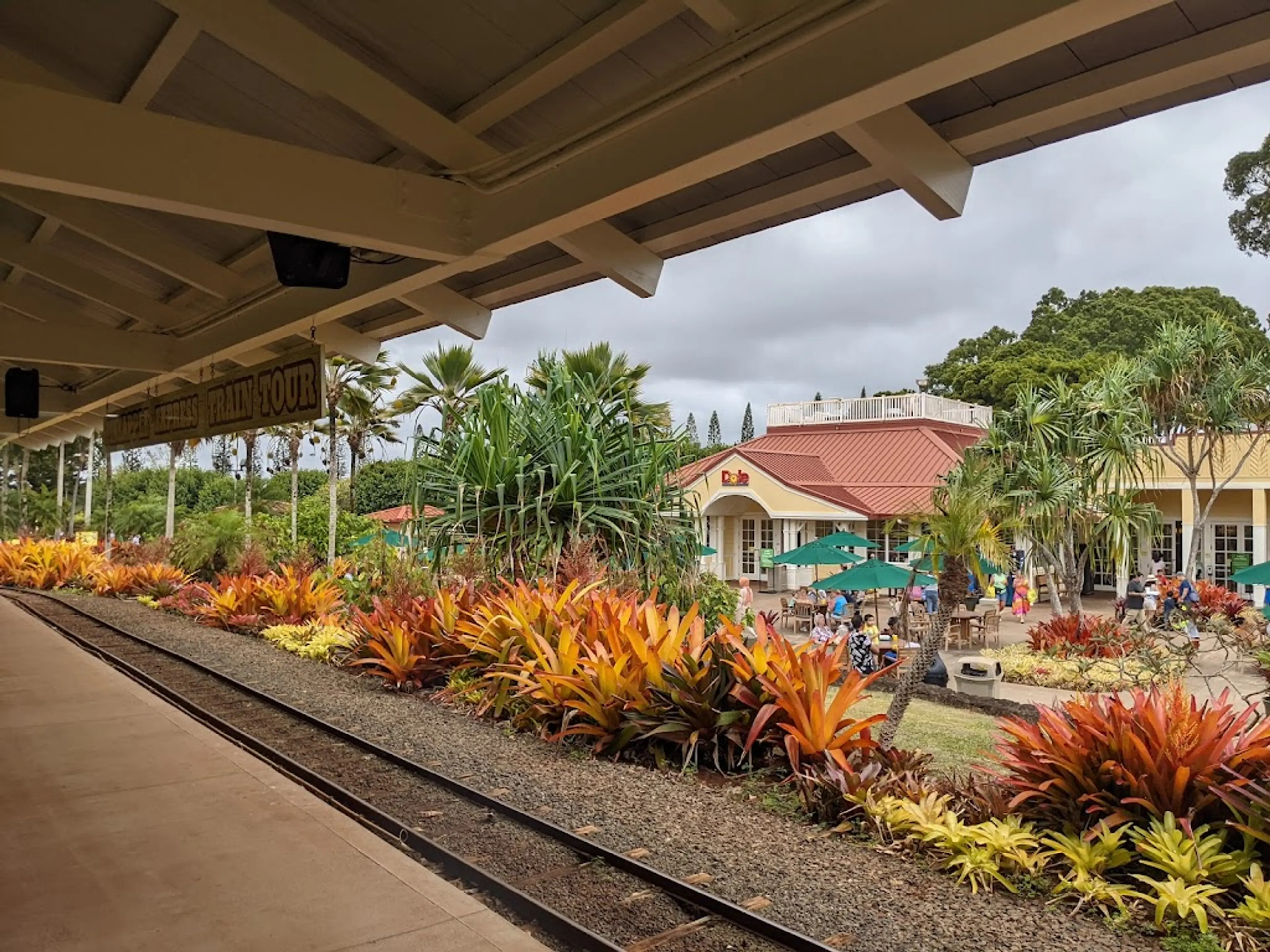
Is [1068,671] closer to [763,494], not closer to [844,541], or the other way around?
[844,541]

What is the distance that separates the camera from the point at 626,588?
9.32 meters

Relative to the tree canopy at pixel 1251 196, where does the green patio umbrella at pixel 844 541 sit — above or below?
below

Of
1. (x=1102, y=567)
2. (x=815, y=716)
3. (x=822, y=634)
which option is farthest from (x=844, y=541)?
(x=815, y=716)

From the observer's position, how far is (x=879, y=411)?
29.3 m

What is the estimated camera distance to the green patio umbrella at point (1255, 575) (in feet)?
47.2

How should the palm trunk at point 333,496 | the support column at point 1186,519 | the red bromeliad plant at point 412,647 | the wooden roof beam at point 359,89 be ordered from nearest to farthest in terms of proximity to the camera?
the wooden roof beam at point 359,89 → the red bromeliad plant at point 412,647 → the palm trunk at point 333,496 → the support column at point 1186,519

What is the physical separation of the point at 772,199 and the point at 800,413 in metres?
28.0

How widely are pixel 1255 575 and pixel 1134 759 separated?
496 inches

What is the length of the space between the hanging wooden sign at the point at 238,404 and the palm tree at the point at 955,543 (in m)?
3.91

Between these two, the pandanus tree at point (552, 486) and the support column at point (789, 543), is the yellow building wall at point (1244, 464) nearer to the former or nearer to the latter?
the support column at point (789, 543)

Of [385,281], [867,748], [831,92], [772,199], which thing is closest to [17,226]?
[385,281]

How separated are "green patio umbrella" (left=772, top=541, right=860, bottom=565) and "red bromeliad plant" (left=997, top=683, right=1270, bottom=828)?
1237cm

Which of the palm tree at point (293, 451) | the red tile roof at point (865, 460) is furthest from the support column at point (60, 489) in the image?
the red tile roof at point (865, 460)

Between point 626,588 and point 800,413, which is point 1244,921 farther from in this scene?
point 800,413
